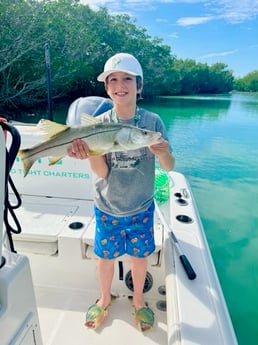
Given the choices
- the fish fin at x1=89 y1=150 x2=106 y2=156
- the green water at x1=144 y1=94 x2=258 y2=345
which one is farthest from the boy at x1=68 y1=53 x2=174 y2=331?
the green water at x1=144 y1=94 x2=258 y2=345

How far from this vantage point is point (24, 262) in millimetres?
854

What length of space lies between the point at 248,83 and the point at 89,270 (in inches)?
2591

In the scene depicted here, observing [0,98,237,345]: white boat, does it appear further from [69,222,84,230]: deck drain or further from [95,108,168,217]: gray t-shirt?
[95,108,168,217]: gray t-shirt

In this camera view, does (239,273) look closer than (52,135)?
No

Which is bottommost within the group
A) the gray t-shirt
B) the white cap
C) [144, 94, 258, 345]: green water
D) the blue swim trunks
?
[144, 94, 258, 345]: green water

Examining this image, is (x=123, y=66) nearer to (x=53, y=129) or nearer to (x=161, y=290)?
(x=53, y=129)

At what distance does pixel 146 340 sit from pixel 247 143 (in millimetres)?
8945

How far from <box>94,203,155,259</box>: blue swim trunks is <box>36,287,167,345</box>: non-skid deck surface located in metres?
0.44

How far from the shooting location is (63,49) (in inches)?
721

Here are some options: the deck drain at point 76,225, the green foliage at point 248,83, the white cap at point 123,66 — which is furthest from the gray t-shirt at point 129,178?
the green foliage at point 248,83

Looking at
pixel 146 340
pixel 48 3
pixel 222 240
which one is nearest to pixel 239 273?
pixel 222 240

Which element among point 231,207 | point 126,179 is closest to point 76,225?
point 126,179

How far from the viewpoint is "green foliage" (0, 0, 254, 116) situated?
13.8 metres

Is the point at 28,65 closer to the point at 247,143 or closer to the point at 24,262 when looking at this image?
the point at 247,143
